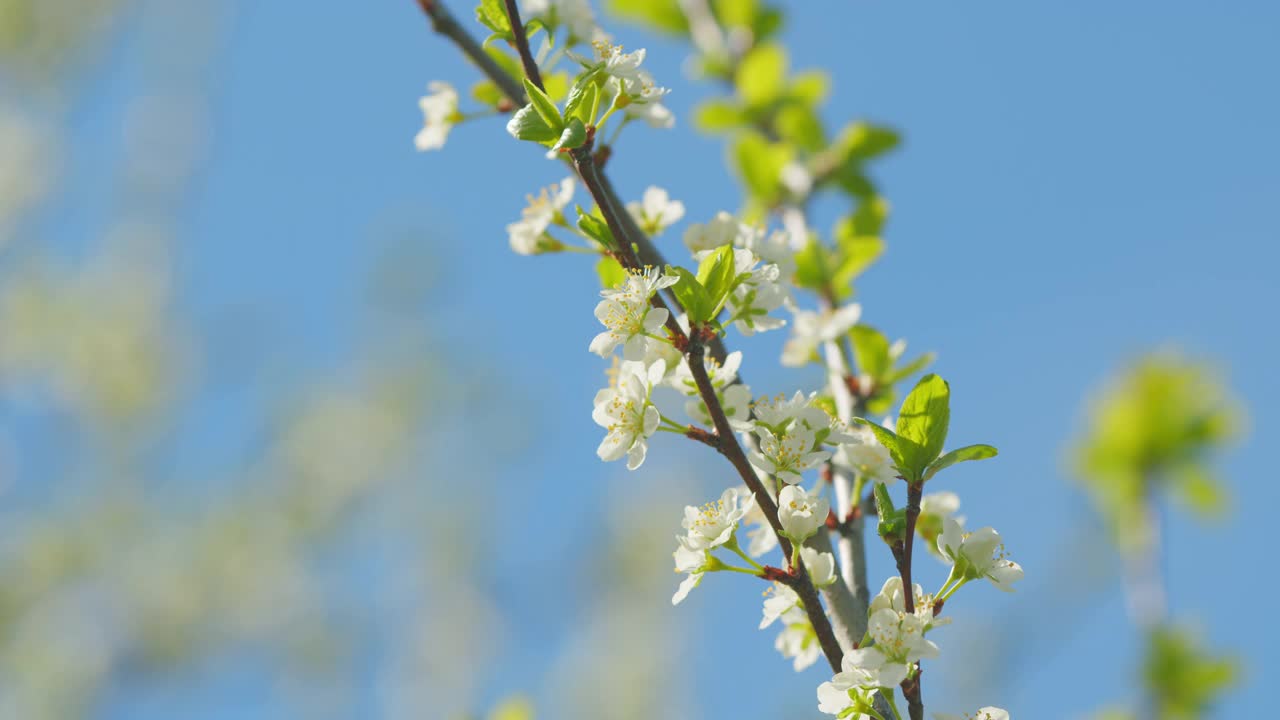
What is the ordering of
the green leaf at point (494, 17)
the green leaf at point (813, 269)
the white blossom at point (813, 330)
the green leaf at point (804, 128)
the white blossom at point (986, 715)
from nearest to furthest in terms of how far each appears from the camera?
the white blossom at point (986, 715), the green leaf at point (494, 17), the white blossom at point (813, 330), the green leaf at point (813, 269), the green leaf at point (804, 128)

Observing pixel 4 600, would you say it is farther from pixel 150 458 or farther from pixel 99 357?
Result: pixel 99 357

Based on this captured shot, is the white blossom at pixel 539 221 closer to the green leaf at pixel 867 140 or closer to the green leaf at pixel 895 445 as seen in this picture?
the green leaf at pixel 895 445

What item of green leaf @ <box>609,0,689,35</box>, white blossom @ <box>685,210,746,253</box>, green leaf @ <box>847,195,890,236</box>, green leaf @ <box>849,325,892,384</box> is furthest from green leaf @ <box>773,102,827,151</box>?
white blossom @ <box>685,210,746,253</box>

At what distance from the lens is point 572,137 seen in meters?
0.92

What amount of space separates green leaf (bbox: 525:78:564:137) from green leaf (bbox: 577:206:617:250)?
0.30 feet

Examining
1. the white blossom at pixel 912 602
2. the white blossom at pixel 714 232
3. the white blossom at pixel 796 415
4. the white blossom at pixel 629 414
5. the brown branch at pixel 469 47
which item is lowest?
the white blossom at pixel 912 602

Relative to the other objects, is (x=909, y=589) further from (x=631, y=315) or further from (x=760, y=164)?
(x=760, y=164)

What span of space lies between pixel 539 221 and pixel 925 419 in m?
0.60

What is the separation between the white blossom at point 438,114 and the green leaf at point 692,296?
0.64 metres

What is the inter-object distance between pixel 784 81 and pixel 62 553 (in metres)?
7.93

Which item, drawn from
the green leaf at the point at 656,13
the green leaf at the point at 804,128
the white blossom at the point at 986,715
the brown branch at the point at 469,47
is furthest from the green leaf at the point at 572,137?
the green leaf at the point at 656,13

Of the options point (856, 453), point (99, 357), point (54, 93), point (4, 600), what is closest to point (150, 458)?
point (99, 357)

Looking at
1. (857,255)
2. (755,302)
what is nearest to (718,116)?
(857,255)

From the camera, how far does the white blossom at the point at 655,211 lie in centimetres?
131
